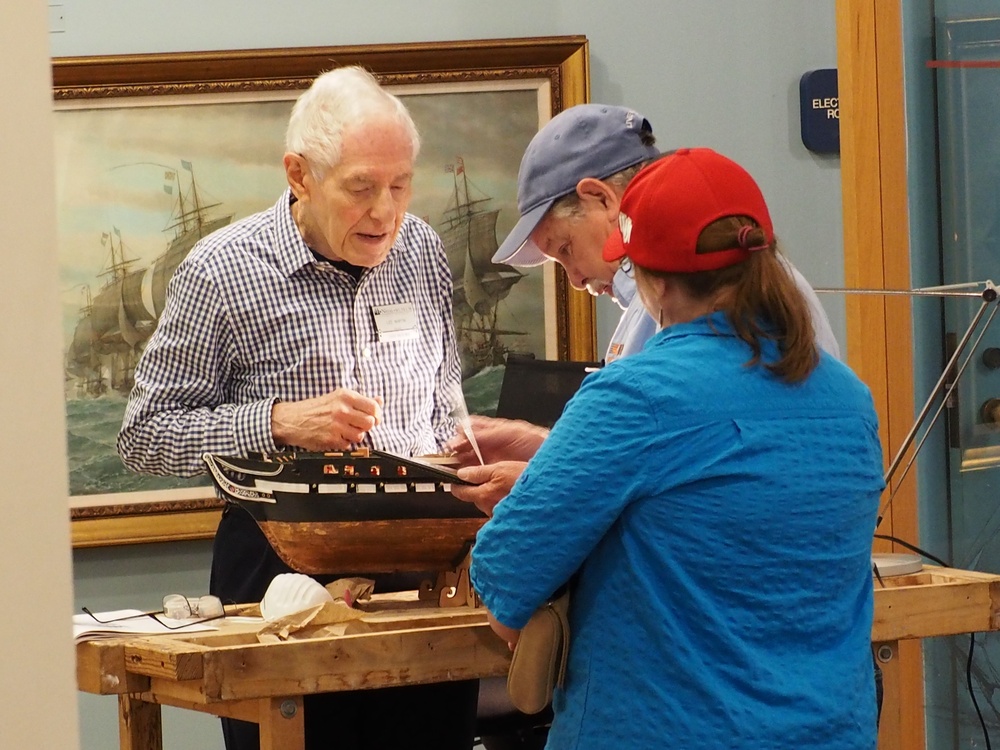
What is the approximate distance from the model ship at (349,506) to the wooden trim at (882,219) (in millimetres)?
1718

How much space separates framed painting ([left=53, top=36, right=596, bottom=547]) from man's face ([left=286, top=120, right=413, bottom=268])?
114 centimetres

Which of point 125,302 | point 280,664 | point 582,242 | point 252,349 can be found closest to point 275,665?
point 280,664

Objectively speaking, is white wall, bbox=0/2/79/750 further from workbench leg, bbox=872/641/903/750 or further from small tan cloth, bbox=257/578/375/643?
workbench leg, bbox=872/641/903/750

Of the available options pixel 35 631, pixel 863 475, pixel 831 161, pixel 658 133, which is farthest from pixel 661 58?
pixel 35 631

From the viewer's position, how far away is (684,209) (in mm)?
1520

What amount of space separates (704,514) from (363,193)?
105 cm

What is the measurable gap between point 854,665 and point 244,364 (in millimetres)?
1172

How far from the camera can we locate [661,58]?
3.58 meters

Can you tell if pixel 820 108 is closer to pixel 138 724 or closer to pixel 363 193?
pixel 363 193

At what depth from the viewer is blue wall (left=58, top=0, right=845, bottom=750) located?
339 cm

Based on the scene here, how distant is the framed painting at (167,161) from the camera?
337cm

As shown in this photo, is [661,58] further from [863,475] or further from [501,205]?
[863,475]

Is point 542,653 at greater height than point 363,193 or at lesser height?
lesser

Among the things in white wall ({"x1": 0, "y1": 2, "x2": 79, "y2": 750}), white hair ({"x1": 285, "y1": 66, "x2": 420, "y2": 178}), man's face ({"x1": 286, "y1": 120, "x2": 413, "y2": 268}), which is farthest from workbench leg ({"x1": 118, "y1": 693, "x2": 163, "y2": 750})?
white wall ({"x1": 0, "y1": 2, "x2": 79, "y2": 750})
